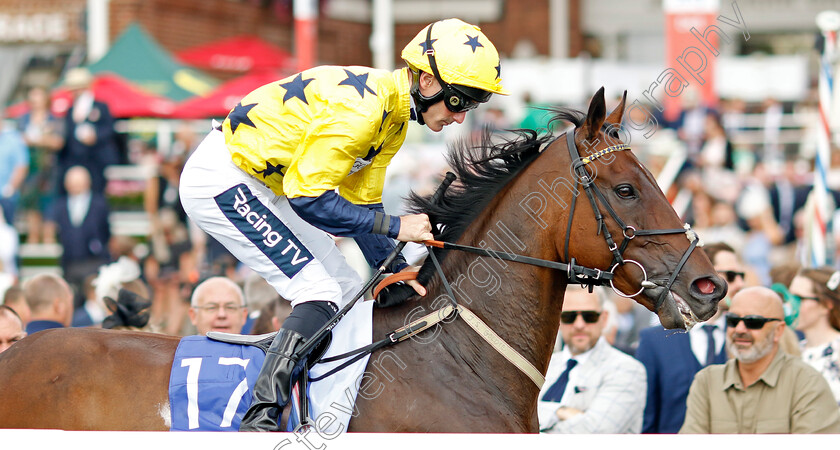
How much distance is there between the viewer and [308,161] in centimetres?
321

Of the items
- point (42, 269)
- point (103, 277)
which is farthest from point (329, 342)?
point (42, 269)

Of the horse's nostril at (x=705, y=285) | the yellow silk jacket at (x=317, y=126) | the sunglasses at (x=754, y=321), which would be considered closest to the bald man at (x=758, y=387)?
the sunglasses at (x=754, y=321)

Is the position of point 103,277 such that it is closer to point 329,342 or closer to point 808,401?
point 329,342

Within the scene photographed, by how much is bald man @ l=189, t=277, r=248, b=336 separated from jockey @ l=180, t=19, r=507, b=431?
1501 mm

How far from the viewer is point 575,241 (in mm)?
3311

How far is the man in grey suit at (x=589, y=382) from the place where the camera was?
15.2 feet

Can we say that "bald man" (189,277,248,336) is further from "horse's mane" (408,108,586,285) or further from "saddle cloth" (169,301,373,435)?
"horse's mane" (408,108,586,285)

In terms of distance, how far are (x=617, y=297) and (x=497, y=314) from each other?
3.97m

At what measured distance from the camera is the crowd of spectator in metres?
4.52

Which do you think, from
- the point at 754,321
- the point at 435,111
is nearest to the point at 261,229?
the point at 435,111

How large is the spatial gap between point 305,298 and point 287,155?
1.69 ft

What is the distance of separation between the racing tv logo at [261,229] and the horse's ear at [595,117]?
110 cm

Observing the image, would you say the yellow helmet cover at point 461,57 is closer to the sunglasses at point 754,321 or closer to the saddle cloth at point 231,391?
the saddle cloth at point 231,391

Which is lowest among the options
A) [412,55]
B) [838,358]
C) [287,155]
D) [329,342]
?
[838,358]
